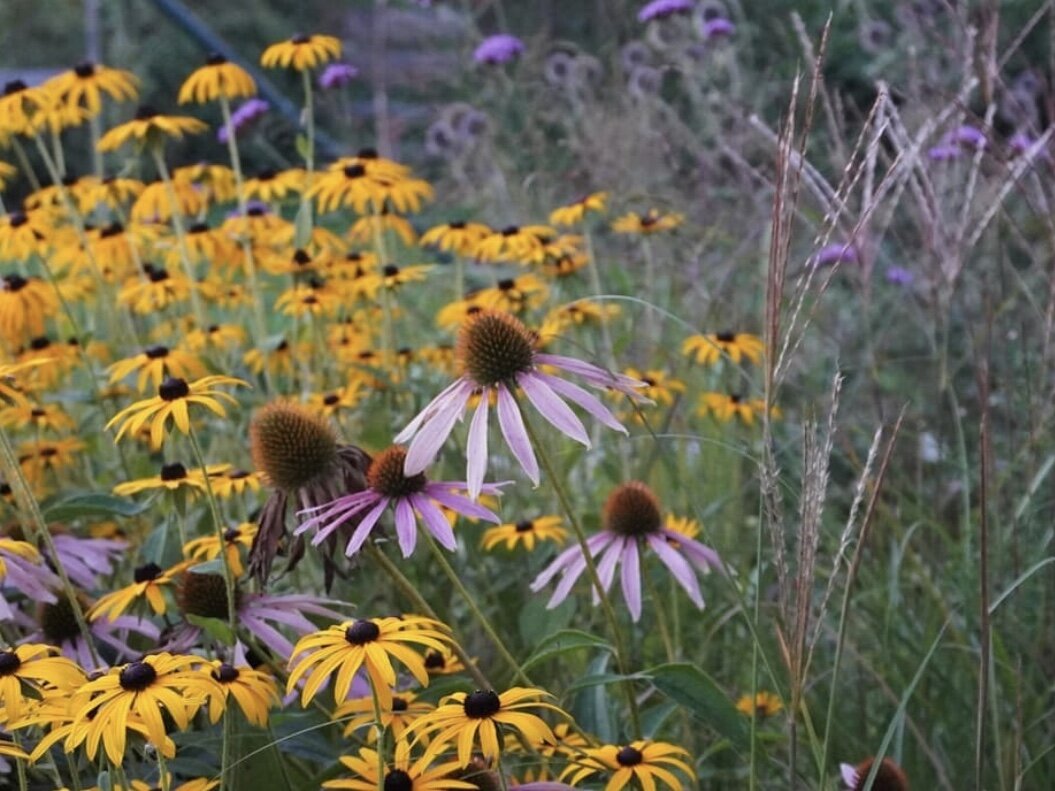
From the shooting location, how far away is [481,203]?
16.2ft

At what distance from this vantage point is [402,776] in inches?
50.9

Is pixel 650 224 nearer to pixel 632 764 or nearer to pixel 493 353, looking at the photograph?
pixel 493 353

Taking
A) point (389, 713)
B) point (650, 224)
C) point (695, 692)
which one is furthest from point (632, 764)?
point (650, 224)

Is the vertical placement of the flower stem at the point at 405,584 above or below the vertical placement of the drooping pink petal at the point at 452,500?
below

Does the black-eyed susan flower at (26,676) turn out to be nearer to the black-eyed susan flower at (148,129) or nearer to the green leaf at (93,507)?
the green leaf at (93,507)

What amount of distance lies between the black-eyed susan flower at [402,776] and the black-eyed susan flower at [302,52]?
6.08ft

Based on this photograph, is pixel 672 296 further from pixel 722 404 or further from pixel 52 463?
pixel 52 463

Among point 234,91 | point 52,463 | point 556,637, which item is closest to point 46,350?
point 52,463

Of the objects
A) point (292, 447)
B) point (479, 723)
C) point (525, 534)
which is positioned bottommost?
point (525, 534)

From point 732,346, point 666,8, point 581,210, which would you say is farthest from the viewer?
point 666,8

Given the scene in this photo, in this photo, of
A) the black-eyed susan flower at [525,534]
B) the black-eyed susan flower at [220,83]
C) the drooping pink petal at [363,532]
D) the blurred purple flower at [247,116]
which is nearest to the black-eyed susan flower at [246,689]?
the drooping pink petal at [363,532]

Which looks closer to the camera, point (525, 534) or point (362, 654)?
point (362, 654)

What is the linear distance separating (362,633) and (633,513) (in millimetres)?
581

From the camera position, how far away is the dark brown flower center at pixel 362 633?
1.29 meters
